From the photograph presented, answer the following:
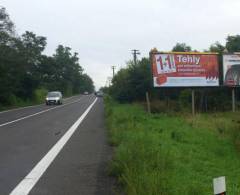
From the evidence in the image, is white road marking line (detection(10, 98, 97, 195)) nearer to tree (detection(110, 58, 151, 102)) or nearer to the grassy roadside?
the grassy roadside

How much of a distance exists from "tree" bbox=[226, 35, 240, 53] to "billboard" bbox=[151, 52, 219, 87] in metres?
13.7

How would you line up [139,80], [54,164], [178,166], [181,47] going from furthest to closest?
[181,47] → [139,80] → [54,164] → [178,166]

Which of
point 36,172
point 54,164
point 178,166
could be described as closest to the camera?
point 36,172

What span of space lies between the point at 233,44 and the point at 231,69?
13.9m

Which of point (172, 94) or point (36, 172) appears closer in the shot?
point (36, 172)

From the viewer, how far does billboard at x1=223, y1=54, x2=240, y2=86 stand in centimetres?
3253

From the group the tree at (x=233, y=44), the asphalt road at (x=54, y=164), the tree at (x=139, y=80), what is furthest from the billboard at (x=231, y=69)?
A: the asphalt road at (x=54, y=164)

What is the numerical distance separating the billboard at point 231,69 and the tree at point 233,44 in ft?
39.8

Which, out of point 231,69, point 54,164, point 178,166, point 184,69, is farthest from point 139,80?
point 178,166

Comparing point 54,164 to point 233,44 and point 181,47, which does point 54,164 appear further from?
point 181,47

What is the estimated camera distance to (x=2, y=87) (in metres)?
50.0

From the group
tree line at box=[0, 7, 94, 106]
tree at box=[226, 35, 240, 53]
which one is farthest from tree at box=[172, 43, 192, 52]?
tree line at box=[0, 7, 94, 106]

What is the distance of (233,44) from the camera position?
1809 inches

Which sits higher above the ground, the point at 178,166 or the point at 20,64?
the point at 20,64
